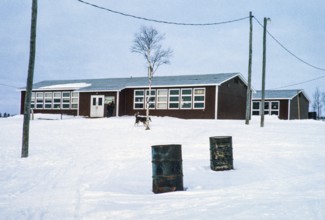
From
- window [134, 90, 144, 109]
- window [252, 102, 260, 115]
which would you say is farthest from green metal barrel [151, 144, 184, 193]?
window [252, 102, 260, 115]

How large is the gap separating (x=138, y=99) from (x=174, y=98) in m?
3.91

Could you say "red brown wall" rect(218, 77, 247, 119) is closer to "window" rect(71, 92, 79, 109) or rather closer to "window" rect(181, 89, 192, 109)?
"window" rect(181, 89, 192, 109)

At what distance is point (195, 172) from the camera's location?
381 inches

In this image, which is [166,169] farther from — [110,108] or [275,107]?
[275,107]

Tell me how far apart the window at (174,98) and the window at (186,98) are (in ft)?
1.71

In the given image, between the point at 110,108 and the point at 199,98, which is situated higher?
the point at 199,98

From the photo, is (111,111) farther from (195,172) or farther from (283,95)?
(195,172)

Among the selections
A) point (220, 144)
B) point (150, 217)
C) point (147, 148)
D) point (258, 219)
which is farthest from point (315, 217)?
point (147, 148)

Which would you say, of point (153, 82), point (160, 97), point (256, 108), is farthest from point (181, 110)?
point (256, 108)

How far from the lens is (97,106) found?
3569 centimetres

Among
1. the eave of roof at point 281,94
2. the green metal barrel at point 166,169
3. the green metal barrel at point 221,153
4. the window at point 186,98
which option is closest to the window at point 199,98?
the window at point 186,98

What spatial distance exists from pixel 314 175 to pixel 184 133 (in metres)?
11.2

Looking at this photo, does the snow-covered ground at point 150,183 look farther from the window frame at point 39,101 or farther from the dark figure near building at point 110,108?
the window frame at point 39,101

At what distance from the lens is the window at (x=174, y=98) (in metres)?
32.4
